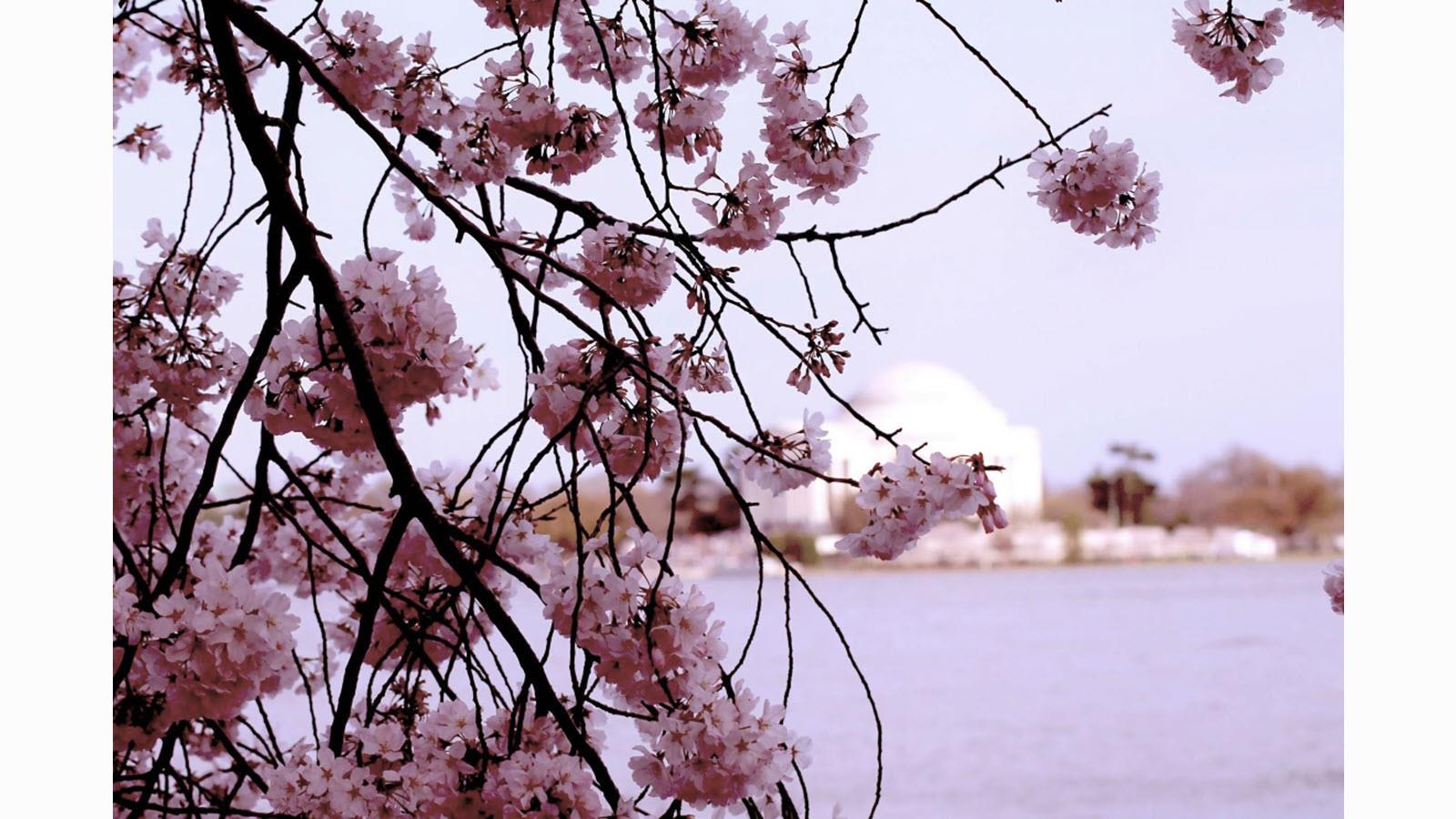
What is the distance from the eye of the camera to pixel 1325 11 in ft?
4.06

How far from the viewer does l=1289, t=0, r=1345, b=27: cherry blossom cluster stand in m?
1.23

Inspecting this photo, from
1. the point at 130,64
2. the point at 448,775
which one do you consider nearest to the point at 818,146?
the point at 448,775

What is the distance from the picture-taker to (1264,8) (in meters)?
1.23

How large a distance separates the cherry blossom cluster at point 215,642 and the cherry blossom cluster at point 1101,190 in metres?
0.66

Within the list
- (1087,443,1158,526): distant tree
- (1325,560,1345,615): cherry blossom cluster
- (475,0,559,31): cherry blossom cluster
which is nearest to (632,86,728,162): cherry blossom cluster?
(475,0,559,31): cherry blossom cluster

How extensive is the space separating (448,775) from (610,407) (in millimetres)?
257

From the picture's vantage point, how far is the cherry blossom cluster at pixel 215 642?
0.83m

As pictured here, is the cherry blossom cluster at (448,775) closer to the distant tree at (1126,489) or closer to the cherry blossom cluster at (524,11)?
the cherry blossom cluster at (524,11)

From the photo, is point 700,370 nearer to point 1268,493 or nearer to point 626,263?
point 626,263

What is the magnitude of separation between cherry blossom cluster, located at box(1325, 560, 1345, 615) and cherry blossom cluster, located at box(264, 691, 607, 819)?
0.79 meters

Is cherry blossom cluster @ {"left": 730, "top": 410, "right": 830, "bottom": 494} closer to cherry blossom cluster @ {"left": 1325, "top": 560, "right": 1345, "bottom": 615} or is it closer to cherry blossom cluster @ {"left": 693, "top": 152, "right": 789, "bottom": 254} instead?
cherry blossom cluster @ {"left": 693, "top": 152, "right": 789, "bottom": 254}

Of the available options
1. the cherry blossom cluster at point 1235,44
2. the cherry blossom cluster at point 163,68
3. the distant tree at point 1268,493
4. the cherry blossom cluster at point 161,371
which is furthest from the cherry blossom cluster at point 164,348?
the distant tree at point 1268,493
